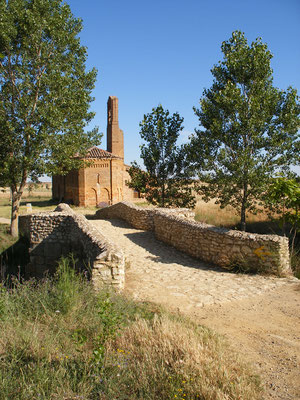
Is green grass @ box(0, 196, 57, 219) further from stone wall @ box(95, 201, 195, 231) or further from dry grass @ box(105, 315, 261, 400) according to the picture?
dry grass @ box(105, 315, 261, 400)

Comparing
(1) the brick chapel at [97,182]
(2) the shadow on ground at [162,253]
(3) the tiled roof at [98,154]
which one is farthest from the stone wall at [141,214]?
(3) the tiled roof at [98,154]

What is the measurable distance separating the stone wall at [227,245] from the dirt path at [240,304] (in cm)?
38

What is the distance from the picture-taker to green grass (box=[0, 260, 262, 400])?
2.84 m

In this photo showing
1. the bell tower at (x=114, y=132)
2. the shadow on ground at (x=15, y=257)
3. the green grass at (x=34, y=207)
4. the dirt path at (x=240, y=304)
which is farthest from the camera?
the bell tower at (x=114, y=132)

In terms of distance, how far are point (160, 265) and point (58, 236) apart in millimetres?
4655

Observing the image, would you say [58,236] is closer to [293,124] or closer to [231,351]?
[231,351]

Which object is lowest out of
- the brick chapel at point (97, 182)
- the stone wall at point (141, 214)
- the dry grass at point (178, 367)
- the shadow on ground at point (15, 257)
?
the shadow on ground at point (15, 257)

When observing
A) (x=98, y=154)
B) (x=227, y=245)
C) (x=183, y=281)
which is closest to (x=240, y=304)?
(x=183, y=281)

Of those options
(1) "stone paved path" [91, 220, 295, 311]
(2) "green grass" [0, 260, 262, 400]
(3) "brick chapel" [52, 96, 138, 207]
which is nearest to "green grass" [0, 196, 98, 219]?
(3) "brick chapel" [52, 96, 138, 207]

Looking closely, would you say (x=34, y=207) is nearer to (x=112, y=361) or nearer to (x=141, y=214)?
(x=141, y=214)

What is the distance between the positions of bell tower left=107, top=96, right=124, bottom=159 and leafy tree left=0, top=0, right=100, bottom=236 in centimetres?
2249

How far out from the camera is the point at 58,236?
1116 cm

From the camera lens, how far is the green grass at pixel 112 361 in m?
2.84

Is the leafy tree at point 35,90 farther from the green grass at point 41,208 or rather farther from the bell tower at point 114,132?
the bell tower at point 114,132
